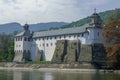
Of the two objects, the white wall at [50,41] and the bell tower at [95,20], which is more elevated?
the bell tower at [95,20]

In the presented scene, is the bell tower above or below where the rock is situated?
above

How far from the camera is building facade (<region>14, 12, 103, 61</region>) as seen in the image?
70.8 meters

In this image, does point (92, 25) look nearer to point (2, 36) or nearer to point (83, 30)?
point (83, 30)

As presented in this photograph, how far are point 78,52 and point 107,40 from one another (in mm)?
11520

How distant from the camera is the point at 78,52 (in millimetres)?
71938

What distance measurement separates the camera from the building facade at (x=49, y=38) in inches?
2788

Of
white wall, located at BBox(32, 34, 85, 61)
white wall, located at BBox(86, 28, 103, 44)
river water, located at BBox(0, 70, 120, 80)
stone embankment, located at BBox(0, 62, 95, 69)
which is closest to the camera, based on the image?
river water, located at BBox(0, 70, 120, 80)

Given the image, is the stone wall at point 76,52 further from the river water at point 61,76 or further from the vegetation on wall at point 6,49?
the vegetation on wall at point 6,49

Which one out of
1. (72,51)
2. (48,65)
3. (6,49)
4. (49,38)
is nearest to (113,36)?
(72,51)

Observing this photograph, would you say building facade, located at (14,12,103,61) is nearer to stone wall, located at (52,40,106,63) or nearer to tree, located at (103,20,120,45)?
stone wall, located at (52,40,106,63)

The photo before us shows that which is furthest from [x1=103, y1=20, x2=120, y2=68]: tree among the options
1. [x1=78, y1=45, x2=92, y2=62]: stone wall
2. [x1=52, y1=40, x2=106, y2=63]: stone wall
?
[x1=78, y1=45, x2=92, y2=62]: stone wall

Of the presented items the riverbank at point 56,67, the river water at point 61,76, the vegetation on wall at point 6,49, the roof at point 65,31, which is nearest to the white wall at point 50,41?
the roof at point 65,31

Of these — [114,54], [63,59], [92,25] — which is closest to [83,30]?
[92,25]

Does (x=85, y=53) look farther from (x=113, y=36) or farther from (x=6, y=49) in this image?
(x=6, y=49)
